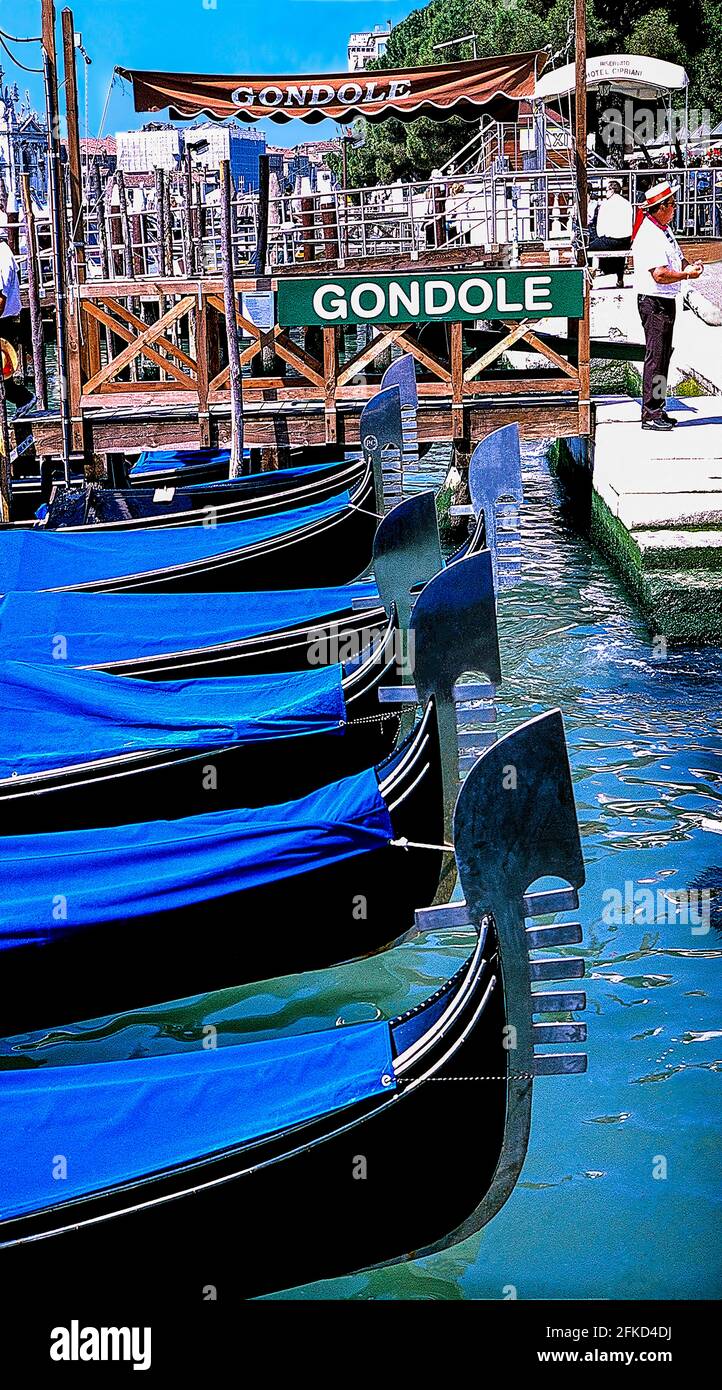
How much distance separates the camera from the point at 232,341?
7.88m

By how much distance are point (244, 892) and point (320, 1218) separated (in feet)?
3.05

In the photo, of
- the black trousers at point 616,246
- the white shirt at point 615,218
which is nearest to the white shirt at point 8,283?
the white shirt at point 615,218

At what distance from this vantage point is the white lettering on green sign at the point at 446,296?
7.89m

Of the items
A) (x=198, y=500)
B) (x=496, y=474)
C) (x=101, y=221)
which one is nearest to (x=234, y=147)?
(x=101, y=221)

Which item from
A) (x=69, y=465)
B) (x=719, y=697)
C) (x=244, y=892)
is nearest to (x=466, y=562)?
(x=244, y=892)

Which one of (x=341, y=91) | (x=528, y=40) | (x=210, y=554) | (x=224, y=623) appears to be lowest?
(x=224, y=623)

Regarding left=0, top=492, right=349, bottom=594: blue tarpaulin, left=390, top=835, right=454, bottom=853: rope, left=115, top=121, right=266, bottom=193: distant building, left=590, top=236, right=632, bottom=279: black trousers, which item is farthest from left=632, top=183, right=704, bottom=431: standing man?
left=115, top=121, right=266, bottom=193: distant building

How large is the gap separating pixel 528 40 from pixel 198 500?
20.2 m

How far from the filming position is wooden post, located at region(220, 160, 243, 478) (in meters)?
7.75

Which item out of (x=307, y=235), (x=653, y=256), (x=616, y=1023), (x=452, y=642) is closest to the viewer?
(x=452, y=642)

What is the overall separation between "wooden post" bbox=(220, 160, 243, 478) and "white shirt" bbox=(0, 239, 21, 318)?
3.69 ft

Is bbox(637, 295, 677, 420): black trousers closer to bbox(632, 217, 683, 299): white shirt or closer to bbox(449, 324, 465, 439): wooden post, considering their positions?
bbox(632, 217, 683, 299): white shirt

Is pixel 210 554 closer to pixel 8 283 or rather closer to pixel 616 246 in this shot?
pixel 8 283

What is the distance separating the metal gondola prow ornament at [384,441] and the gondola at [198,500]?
143 millimetres
